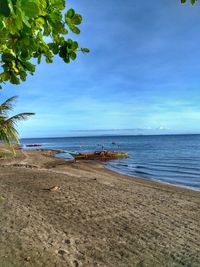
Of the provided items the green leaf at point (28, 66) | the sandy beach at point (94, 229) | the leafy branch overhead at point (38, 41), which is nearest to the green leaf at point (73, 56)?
the leafy branch overhead at point (38, 41)

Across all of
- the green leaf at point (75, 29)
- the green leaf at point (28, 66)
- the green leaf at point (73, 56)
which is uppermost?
the green leaf at point (75, 29)

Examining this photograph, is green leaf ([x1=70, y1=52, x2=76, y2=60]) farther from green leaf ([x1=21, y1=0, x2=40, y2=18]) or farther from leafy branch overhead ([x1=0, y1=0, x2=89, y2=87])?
green leaf ([x1=21, y1=0, x2=40, y2=18])

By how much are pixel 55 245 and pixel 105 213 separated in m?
2.98

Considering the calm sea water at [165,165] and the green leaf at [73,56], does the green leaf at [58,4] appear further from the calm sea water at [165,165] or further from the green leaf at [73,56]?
the calm sea water at [165,165]

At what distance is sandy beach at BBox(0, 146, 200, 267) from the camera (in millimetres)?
5912

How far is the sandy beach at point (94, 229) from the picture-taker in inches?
233

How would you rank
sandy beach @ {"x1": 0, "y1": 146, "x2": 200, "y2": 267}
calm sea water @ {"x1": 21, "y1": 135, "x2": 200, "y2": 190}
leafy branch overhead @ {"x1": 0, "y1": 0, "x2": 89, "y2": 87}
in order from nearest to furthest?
leafy branch overhead @ {"x1": 0, "y1": 0, "x2": 89, "y2": 87}, sandy beach @ {"x1": 0, "y1": 146, "x2": 200, "y2": 267}, calm sea water @ {"x1": 21, "y1": 135, "x2": 200, "y2": 190}

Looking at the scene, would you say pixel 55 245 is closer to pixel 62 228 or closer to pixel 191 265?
pixel 62 228

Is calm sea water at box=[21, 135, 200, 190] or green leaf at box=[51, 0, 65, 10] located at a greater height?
green leaf at box=[51, 0, 65, 10]

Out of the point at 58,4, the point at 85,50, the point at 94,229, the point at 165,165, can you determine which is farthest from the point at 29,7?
the point at 165,165

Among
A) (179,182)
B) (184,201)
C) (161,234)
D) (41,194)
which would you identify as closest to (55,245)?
(161,234)

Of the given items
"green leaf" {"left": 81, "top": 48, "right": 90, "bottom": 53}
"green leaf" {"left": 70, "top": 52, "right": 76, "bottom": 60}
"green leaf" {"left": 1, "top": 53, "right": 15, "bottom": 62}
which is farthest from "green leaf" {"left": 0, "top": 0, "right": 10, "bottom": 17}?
"green leaf" {"left": 81, "top": 48, "right": 90, "bottom": 53}

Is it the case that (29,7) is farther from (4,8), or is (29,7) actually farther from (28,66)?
(28,66)

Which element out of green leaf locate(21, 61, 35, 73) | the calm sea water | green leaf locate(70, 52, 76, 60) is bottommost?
the calm sea water
